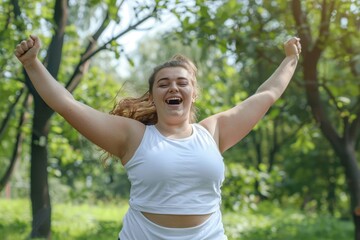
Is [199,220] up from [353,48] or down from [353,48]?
down

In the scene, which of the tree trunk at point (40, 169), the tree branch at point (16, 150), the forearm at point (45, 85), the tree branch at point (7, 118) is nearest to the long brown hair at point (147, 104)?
the forearm at point (45, 85)

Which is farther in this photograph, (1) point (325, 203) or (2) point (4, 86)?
(1) point (325, 203)

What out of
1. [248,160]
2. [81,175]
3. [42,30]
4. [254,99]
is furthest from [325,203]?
[254,99]

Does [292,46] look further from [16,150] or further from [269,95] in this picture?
[16,150]

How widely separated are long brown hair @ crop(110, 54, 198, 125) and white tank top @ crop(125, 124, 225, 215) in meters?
0.32

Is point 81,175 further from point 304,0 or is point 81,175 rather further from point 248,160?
point 304,0

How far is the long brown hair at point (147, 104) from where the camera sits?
3.17 m

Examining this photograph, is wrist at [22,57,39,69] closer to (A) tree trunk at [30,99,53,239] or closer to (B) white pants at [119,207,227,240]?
(B) white pants at [119,207,227,240]

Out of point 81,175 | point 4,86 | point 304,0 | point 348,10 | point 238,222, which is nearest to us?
point 348,10

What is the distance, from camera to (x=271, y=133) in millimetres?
32188

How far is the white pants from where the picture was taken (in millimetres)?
2875

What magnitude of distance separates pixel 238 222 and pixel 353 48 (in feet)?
16.1

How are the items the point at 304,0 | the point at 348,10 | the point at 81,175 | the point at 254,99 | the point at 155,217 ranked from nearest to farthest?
the point at 155,217
the point at 254,99
the point at 348,10
the point at 304,0
the point at 81,175

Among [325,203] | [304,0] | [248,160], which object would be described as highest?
[304,0]
